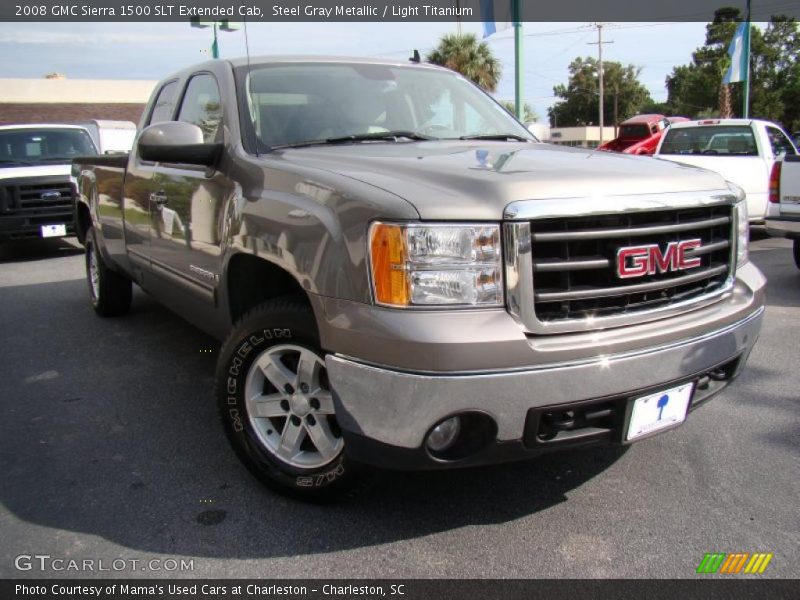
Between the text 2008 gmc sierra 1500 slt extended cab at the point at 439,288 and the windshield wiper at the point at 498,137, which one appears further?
the windshield wiper at the point at 498,137

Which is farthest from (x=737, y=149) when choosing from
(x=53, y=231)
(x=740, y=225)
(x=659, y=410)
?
(x=53, y=231)

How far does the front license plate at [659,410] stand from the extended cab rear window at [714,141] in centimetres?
870

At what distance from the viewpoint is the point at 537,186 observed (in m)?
2.32

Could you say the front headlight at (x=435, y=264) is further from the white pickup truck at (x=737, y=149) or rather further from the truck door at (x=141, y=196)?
the white pickup truck at (x=737, y=149)

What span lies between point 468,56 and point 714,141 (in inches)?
708

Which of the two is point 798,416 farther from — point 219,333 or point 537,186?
point 219,333

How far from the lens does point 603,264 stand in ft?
7.85

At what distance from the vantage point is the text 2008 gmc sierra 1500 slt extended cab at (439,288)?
223 centimetres

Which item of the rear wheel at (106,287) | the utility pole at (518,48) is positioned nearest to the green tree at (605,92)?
the utility pole at (518,48)

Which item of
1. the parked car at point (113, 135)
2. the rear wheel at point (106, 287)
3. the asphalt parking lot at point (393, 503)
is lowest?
A: the asphalt parking lot at point (393, 503)

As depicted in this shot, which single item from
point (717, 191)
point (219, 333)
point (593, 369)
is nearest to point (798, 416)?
point (717, 191)

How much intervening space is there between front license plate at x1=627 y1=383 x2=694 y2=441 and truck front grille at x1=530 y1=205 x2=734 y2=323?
0.31 m

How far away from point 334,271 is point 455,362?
531 millimetres

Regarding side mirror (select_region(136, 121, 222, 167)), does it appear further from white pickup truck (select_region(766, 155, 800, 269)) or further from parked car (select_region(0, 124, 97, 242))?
parked car (select_region(0, 124, 97, 242))
